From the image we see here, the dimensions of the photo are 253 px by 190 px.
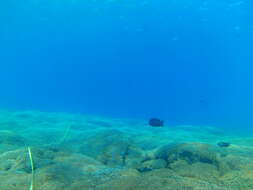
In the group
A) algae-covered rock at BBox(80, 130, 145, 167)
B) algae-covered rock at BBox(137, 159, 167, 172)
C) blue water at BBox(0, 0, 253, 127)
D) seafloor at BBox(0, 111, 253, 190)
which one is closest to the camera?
seafloor at BBox(0, 111, 253, 190)

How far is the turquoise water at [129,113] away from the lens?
454cm

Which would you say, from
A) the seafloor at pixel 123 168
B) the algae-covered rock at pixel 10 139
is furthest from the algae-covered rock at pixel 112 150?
the algae-covered rock at pixel 10 139

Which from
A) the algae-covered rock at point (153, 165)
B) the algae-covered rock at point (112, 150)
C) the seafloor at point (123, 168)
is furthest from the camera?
the algae-covered rock at point (112, 150)

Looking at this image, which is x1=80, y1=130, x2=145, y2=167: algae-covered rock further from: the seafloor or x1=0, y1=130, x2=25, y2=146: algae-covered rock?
x1=0, y1=130, x2=25, y2=146: algae-covered rock

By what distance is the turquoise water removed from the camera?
4.54 meters

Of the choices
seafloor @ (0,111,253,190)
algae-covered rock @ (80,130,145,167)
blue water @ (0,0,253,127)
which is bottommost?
seafloor @ (0,111,253,190)

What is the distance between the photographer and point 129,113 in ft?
233

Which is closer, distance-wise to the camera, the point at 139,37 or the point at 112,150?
the point at 112,150

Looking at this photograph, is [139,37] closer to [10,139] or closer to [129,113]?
[129,113]

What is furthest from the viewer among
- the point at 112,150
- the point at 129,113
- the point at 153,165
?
the point at 129,113

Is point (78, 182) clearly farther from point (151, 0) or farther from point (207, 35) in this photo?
point (207, 35)

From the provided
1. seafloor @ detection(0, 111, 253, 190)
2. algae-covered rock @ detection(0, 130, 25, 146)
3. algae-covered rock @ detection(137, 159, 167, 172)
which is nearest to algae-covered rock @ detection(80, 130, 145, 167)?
seafloor @ detection(0, 111, 253, 190)

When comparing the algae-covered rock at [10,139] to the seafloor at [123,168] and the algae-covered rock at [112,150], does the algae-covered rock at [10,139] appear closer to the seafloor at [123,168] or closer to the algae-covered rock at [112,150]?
the seafloor at [123,168]

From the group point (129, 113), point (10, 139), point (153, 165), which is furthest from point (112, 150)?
point (129, 113)
